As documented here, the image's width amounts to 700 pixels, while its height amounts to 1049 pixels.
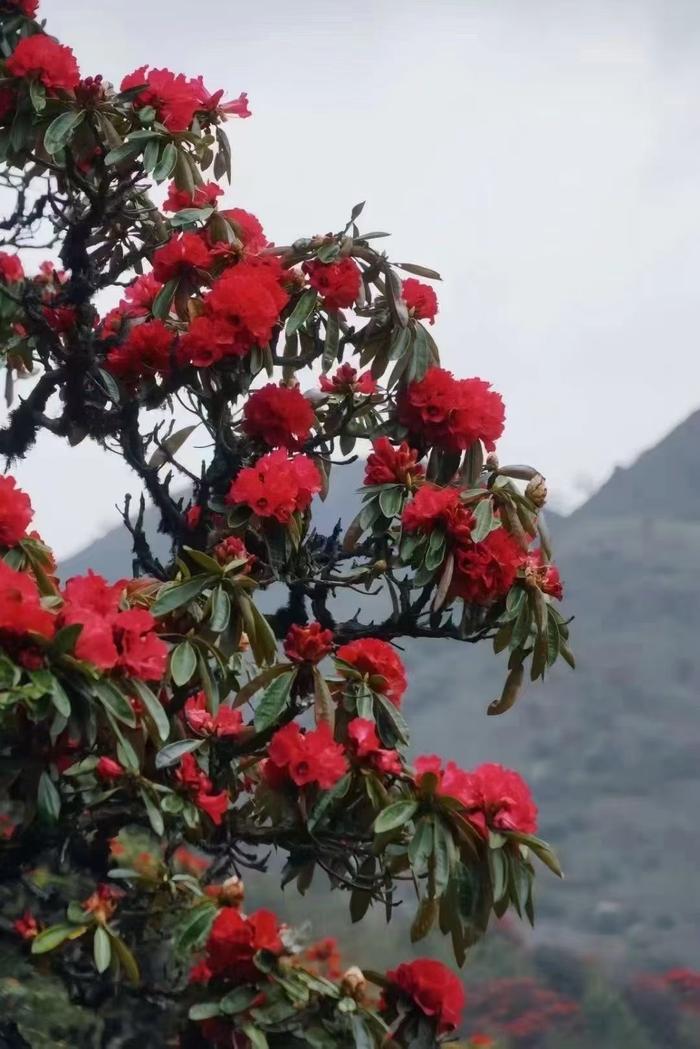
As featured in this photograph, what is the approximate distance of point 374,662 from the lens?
175cm

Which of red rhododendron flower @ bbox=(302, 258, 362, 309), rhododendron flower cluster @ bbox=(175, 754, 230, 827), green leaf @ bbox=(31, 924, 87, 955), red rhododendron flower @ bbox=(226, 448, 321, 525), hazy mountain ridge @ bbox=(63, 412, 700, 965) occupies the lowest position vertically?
green leaf @ bbox=(31, 924, 87, 955)

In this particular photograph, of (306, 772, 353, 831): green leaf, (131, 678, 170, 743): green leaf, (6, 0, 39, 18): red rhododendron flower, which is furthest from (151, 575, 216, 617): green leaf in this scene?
(6, 0, 39, 18): red rhododendron flower

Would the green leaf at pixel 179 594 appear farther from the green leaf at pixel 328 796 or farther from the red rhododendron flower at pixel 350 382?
the red rhododendron flower at pixel 350 382

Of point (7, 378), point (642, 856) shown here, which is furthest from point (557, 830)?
point (7, 378)

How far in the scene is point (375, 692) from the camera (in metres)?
1.75

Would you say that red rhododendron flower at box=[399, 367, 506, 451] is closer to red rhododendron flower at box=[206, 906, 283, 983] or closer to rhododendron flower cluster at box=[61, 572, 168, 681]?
rhododendron flower cluster at box=[61, 572, 168, 681]

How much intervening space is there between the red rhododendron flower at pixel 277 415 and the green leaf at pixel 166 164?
327mm

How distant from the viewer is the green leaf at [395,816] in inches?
62.0

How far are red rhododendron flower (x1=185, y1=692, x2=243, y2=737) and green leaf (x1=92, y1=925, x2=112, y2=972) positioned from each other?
279 millimetres

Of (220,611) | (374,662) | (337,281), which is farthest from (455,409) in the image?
(220,611)

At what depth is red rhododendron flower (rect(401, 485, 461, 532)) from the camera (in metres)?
1.86

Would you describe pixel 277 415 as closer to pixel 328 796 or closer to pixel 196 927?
pixel 328 796

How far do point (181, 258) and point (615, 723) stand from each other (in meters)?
4.51

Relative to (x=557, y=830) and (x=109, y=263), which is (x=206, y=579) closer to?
(x=109, y=263)
